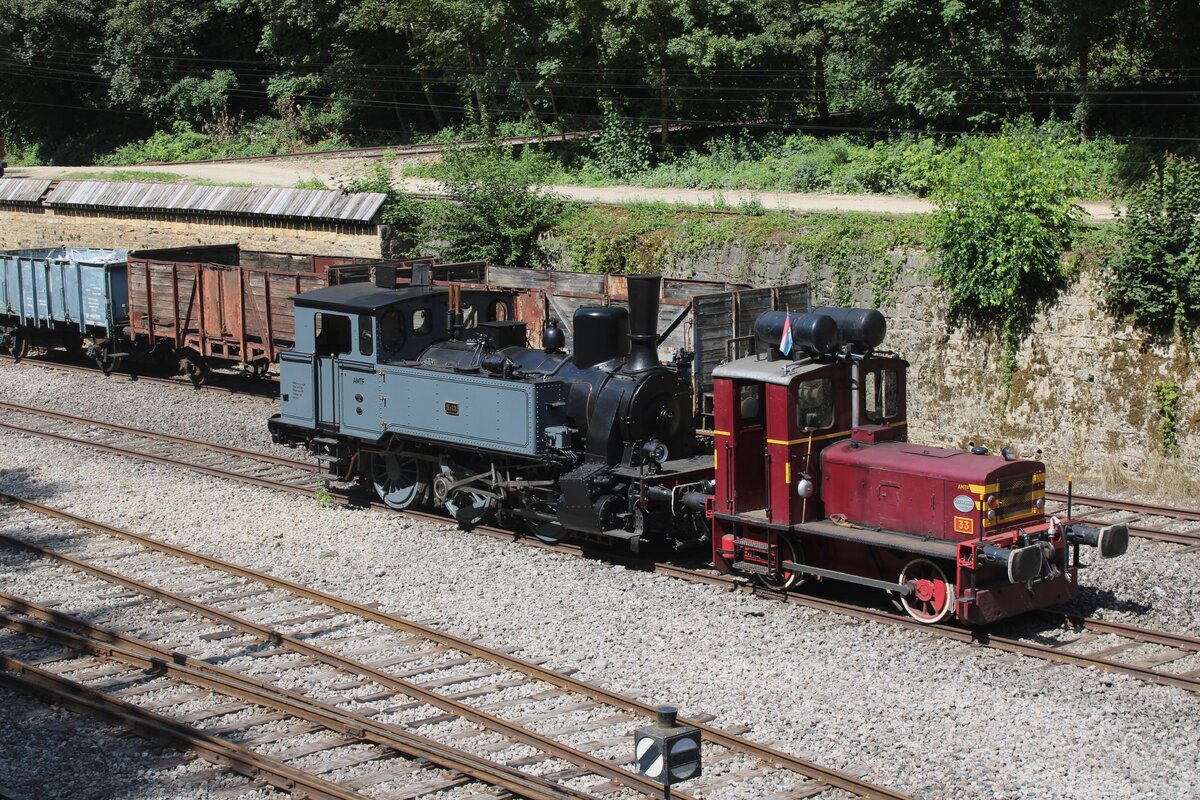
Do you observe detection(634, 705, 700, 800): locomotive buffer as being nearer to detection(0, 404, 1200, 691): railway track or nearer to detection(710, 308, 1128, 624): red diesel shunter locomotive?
detection(710, 308, 1128, 624): red diesel shunter locomotive

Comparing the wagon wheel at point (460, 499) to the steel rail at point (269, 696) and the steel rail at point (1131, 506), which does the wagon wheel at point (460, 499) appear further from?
the steel rail at point (1131, 506)

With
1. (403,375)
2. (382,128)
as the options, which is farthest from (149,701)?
(382,128)

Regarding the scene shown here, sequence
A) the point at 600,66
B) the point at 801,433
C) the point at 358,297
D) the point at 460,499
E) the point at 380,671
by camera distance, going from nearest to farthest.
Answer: the point at 380,671 < the point at 801,433 < the point at 460,499 < the point at 358,297 < the point at 600,66

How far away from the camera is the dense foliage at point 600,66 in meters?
30.1

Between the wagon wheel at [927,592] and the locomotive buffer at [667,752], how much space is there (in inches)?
191

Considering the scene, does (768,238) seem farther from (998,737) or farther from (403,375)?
(998,737)

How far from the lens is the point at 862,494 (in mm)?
11211

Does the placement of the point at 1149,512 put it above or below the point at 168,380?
below

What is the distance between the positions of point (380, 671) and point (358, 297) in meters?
6.14

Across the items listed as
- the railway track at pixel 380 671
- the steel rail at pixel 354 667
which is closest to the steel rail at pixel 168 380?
the steel rail at pixel 354 667

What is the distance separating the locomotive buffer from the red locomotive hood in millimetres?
4828

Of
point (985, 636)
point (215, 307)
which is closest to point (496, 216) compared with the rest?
point (215, 307)

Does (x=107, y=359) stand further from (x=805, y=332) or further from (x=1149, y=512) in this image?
(x=1149, y=512)

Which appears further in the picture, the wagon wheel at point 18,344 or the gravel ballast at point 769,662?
the wagon wheel at point 18,344
